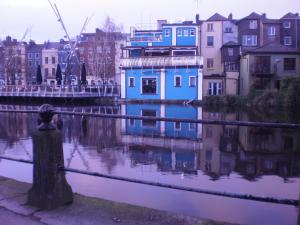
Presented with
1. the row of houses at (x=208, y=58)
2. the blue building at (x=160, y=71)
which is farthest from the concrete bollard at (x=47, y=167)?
the blue building at (x=160, y=71)

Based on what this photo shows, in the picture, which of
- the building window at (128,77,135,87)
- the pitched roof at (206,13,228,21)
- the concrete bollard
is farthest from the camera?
the pitched roof at (206,13,228,21)

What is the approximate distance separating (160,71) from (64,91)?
45.9 ft

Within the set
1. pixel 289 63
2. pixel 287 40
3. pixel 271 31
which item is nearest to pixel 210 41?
pixel 271 31

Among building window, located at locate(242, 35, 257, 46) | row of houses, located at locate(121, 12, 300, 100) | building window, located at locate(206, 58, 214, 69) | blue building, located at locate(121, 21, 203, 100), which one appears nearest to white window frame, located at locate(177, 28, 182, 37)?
row of houses, located at locate(121, 12, 300, 100)

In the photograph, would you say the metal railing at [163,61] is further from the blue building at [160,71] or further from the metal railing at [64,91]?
the metal railing at [64,91]

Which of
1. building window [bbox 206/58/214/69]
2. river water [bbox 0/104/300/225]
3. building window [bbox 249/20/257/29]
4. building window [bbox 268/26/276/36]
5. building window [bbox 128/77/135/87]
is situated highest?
building window [bbox 249/20/257/29]

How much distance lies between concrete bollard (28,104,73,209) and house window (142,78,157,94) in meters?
44.6

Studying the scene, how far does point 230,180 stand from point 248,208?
266 cm

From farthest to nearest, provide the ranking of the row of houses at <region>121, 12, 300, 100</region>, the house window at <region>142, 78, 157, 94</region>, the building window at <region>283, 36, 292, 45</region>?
the building window at <region>283, 36, 292, 45</region>, the house window at <region>142, 78, 157, 94</region>, the row of houses at <region>121, 12, 300, 100</region>

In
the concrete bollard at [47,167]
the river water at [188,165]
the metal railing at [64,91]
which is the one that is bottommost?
the river water at [188,165]

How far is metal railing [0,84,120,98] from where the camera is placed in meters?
51.4

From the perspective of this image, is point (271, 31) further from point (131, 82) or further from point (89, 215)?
point (89, 215)

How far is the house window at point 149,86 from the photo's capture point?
48166mm

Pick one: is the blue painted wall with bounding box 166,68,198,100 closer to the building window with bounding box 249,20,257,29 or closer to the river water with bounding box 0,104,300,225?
the building window with bounding box 249,20,257,29
